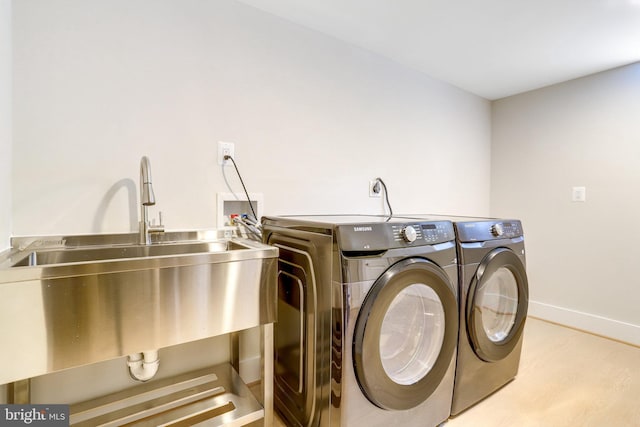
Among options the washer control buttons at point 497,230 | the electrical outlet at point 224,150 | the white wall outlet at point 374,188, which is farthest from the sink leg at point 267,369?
the white wall outlet at point 374,188

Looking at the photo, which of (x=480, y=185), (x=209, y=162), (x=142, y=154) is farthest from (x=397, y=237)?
(x=480, y=185)

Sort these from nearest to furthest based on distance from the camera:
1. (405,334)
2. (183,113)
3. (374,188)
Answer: (405,334) < (183,113) < (374,188)

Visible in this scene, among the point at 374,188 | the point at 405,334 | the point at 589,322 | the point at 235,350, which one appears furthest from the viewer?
the point at 589,322

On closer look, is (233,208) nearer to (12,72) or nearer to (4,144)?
(4,144)

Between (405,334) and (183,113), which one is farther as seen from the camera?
(183,113)

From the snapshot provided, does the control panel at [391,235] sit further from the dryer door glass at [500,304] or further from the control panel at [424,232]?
the dryer door glass at [500,304]

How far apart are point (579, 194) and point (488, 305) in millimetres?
1753

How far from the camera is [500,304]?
63.6 inches

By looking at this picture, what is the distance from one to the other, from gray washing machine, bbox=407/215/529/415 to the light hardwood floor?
0.08 metres

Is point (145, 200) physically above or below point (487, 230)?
above

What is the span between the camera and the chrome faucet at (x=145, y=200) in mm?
1156

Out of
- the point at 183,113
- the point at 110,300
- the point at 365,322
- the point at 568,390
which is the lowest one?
the point at 568,390

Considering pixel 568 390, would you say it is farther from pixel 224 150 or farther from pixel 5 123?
pixel 5 123

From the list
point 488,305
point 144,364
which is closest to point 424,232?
point 488,305
